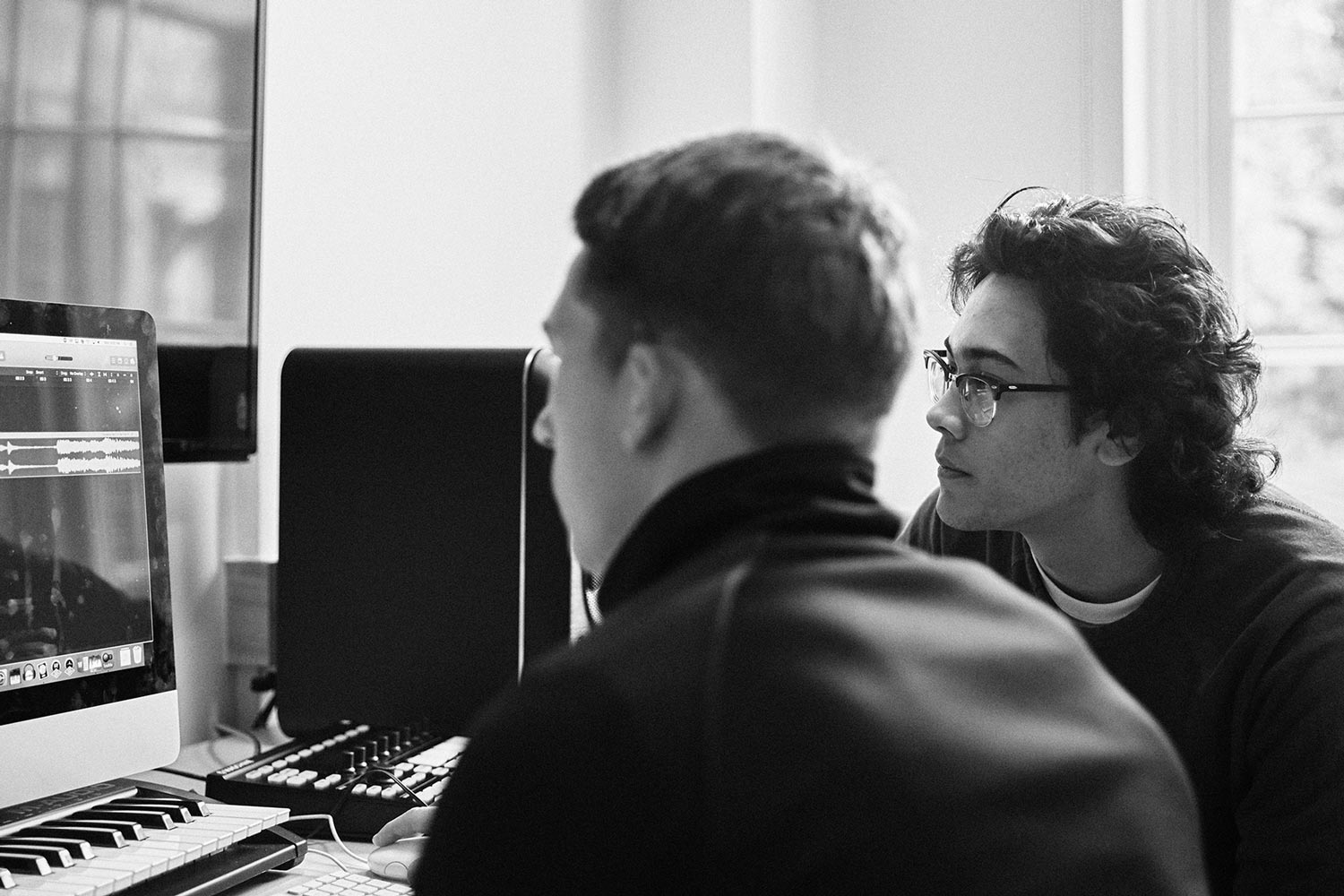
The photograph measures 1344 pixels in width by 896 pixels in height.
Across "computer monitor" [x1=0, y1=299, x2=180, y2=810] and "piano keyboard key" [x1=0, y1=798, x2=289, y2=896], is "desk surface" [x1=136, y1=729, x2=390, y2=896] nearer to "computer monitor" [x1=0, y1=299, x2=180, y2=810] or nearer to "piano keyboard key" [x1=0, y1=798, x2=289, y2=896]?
"piano keyboard key" [x1=0, y1=798, x2=289, y2=896]

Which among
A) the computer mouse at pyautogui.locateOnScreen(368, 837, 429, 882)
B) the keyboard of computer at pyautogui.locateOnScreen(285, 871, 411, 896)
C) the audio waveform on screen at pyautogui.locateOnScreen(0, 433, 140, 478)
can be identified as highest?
the audio waveform on screen at pyautogui.locateOnScreen(0, 433, 140, 478)

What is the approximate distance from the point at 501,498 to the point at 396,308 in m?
0.69

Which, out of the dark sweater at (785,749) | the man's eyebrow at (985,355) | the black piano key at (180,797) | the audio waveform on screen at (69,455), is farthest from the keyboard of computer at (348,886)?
the man's eyebrow at (985,355)

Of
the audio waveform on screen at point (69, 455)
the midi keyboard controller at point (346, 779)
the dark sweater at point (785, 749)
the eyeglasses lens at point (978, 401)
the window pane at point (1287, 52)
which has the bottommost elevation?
the midi keyboard controller at point (346, 779)

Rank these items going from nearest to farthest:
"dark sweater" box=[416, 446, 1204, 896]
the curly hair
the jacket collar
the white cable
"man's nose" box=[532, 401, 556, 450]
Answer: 1. "dark sweater" box=[416, 446, 1204, 896]
2. the jacket collar
3. "man's nose" box=[532, 401, 556, 450]
4. the white cable
5. the curly hair

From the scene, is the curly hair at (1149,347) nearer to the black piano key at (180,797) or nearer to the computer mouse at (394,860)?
the computer mouse at (394,860)

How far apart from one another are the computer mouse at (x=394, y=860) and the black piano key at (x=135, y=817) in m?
0.18

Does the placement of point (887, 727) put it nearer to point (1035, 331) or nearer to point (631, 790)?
point (631, 790)

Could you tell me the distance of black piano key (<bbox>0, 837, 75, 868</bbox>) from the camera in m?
1.08

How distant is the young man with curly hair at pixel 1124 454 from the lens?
1.47m

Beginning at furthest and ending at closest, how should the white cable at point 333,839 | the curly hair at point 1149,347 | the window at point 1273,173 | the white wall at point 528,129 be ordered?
the window at point 1273,173 < the white wall at point 528,129 < the curly hair at point 1149,347 < the white cable at point 333,839

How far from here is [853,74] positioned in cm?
287

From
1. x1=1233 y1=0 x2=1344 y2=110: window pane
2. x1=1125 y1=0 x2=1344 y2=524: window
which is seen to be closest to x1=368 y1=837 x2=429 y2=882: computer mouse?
x1=1125 y1=0 x2=1344 y2=524: window

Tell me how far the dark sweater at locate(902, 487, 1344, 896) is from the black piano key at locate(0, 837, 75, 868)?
42.8 inches
